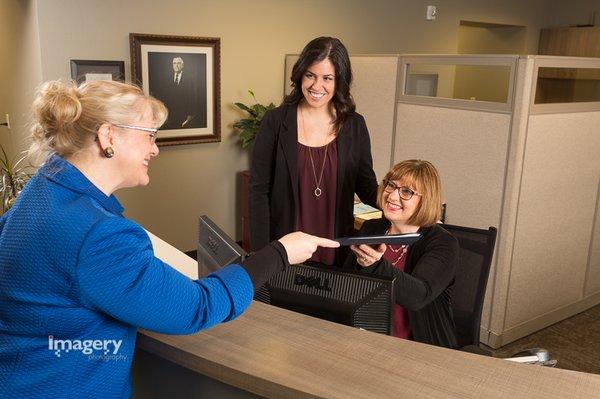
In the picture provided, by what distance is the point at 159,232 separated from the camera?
458 cm

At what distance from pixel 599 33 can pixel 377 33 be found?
282 centimetres

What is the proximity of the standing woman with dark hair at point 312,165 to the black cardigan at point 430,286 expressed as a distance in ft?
1.44

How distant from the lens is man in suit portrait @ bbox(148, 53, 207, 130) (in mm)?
4215

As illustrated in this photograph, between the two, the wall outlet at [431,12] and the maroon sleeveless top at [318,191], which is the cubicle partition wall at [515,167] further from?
the wall outlet at [431,12]

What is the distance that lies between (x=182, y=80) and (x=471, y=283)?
302 cm

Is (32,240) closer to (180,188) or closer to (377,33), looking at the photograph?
(180,188)

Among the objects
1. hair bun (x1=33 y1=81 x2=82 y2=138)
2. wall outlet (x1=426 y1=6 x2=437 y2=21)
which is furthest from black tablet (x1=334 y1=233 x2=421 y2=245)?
wall outlet (x1=426 y1=6 x2=437 y2=21)

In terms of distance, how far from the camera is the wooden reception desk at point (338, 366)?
101cm

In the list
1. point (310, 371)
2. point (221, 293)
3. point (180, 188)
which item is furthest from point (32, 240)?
point (180, 188)

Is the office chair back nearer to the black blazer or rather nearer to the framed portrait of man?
the black blazer

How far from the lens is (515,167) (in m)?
3.06

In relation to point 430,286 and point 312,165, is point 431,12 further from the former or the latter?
point 430,286

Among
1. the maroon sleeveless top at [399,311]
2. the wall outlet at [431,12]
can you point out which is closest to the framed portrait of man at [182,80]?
the wall outlet at [431,12]

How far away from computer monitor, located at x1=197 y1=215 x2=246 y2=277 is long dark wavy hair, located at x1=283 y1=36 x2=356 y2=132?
3.07 ft
